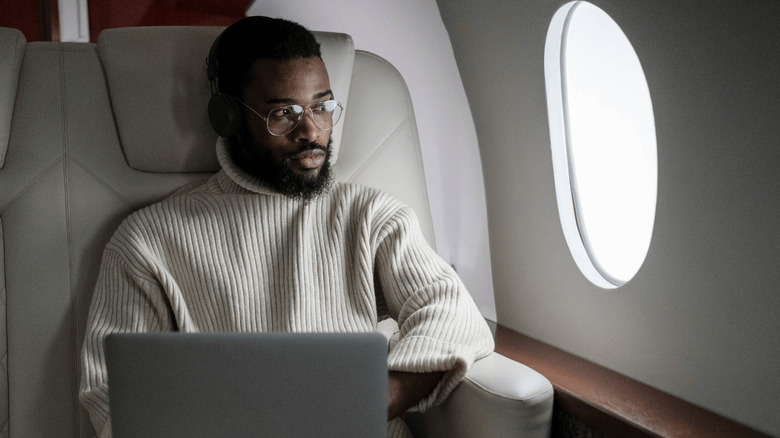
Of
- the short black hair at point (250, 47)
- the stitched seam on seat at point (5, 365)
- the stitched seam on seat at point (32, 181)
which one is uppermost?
the short black hair at point (250, 47)

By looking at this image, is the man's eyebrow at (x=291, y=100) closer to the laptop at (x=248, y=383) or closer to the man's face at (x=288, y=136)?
the man's face at (x=288, y=136)

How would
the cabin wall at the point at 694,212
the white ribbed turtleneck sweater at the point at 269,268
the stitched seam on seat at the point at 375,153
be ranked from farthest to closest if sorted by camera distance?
the stitched seam on seat at the point at 375,153, the white ribbed turtleneck sweater at the point at 269,268, the cabin wall at the point at 694,212

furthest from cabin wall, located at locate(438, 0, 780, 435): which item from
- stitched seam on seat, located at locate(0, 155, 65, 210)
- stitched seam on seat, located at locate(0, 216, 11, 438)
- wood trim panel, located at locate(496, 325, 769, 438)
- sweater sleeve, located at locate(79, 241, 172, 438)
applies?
stitched seam on seat, located at locate(0, 216, 11, 438)

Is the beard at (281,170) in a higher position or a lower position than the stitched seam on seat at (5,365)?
higher

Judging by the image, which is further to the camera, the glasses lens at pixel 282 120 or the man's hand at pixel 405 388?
the glasses lens at pixel 282 120

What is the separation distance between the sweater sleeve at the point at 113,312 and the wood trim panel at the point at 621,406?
75 cm

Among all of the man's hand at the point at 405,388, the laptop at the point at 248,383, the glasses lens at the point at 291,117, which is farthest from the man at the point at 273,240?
the laptop at the point at 248,383

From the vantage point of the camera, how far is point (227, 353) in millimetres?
755

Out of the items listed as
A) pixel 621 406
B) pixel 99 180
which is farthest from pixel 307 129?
pixel 621 406

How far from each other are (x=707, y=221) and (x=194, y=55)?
1.04 m

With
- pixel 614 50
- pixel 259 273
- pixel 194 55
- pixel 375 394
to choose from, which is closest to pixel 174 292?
pixel 259 273

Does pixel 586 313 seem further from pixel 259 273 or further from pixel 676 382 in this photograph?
pixel 259 273

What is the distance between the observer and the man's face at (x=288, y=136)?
1354mm

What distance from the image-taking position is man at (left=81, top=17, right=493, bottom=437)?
50.3 inches
